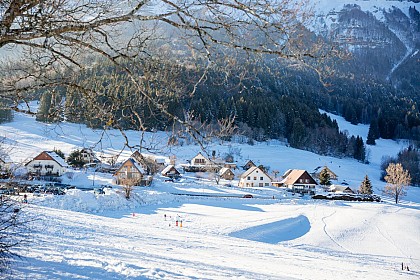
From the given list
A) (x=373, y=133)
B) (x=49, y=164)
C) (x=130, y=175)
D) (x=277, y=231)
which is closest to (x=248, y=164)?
(x=49, y=164)

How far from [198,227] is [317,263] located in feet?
28.6

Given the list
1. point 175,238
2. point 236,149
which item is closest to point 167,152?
point 175,238

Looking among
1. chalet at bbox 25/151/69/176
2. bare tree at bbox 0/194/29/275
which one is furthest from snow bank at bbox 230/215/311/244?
chalet at bbox 25/151/69/176

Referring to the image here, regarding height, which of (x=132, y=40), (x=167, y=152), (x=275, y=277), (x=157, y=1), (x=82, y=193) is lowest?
(x=82, y=193)

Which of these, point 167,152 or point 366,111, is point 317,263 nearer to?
point 167,152

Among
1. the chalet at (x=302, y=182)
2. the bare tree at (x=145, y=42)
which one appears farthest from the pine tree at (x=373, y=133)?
the bare tree at (x=145, y=42)

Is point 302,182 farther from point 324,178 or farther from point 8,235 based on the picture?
point 8,235

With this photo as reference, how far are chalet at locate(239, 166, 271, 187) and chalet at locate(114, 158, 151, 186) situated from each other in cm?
1481

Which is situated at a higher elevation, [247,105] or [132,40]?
[247,105]

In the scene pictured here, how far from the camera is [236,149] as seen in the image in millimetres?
64625

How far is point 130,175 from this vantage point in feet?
100

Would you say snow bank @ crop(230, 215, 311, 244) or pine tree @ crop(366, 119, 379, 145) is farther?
pine tree @ crop(366, 119, 379, 145)

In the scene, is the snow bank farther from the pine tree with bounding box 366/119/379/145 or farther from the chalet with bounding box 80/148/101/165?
the pine tree with bounding box 366/119/379/145

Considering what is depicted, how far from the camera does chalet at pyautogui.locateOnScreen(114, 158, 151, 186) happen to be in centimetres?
2968
